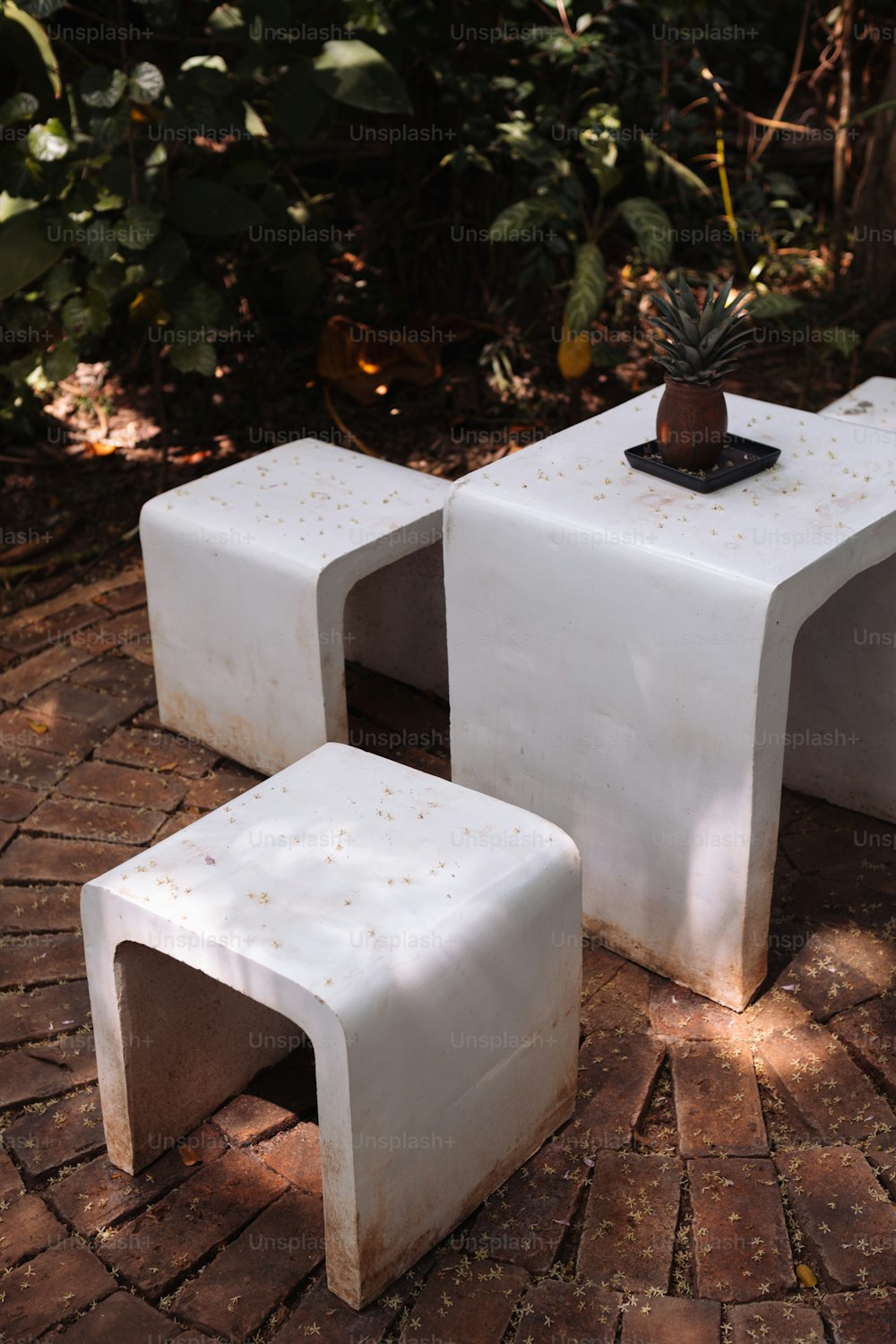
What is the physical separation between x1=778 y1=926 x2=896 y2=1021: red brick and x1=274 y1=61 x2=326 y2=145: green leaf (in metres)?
3.21

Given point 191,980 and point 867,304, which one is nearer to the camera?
point 191,980

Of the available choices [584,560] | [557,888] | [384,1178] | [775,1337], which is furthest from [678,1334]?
[584,560]

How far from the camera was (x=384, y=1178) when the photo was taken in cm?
A: 261

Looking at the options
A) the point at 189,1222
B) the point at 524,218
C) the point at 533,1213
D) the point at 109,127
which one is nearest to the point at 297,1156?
the point at 189,1222

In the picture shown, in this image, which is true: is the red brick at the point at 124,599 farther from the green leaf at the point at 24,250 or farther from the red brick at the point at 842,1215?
the red brick at the point at 842,1215

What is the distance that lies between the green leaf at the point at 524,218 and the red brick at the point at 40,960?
310cm

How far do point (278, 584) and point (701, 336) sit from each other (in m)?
1.31

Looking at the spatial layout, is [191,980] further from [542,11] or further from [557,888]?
[542,11]

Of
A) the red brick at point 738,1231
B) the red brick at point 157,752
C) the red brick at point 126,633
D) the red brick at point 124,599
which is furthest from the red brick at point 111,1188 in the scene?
the red brick at point 124,599

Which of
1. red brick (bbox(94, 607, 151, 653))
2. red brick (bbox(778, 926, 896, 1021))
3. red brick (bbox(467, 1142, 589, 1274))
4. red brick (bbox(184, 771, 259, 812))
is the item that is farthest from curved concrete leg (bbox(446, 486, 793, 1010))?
red brick (bbox(94, 607, 151, 653))

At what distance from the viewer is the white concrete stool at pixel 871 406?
435cm

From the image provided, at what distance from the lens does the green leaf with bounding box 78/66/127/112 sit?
473 centimetres

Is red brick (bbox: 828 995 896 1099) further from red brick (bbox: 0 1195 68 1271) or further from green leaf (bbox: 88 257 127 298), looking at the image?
green leaf (bbox: 88 257 127 298)

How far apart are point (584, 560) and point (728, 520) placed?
1.11ft
